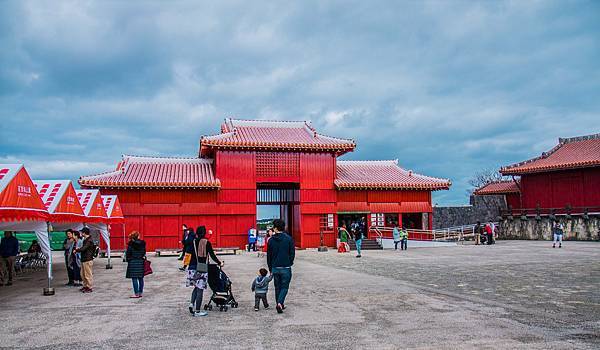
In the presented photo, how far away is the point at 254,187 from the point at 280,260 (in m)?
22.0

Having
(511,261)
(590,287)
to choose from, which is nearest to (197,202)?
(511,261)

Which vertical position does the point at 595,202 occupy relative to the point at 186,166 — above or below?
→ below

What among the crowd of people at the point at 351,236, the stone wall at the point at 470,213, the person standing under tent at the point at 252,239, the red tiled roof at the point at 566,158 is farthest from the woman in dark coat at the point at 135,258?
the stone wall at the point at 470,213

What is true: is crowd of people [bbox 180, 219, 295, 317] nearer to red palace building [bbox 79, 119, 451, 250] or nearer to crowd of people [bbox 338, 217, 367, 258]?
crowd of people [bbox 338, 217, 367, 258]

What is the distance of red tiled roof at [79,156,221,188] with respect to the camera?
1136 inches

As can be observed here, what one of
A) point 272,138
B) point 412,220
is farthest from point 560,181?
point 272,138

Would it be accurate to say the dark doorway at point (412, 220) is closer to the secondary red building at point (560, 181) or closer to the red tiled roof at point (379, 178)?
the red tiled roof at point (379, 178)

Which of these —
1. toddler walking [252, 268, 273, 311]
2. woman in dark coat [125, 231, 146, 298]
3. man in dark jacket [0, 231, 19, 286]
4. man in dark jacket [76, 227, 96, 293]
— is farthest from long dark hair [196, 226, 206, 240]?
man in dark jacket [0, 231, 19, 286]

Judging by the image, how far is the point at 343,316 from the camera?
8.80m

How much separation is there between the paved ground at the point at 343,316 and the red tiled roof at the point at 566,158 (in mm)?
22929

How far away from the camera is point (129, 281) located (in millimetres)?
14938

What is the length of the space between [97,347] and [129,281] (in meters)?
8.45

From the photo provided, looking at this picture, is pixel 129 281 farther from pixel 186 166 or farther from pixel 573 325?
pixel 186 166

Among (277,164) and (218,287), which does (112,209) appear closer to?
(277,164)
